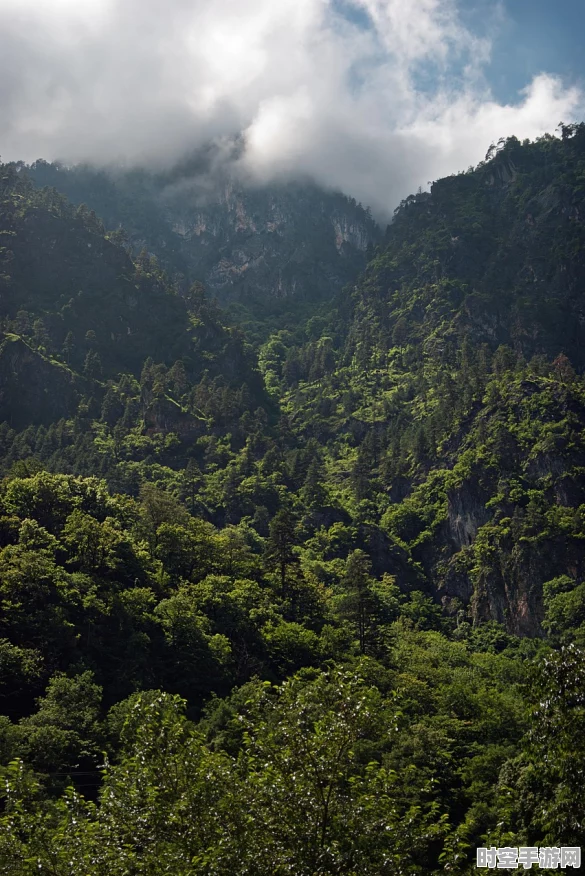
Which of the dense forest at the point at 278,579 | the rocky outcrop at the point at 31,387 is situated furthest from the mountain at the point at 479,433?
the rocky outcrop at the point at 31,387

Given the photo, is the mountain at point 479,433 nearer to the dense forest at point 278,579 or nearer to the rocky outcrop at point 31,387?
the dense forest at point 278,579

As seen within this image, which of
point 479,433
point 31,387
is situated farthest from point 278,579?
point 31,387

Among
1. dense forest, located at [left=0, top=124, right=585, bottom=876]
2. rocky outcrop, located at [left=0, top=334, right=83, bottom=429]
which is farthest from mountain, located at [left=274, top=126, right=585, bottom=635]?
rocky outcrop, located at [left=0, top=334, right=83, bottom=429]

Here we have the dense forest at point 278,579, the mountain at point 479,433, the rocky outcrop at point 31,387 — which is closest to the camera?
the dense forest at point 278,579

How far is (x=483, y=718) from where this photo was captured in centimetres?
5506

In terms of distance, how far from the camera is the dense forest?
67.6 ft

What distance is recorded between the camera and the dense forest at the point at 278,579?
20594 mm

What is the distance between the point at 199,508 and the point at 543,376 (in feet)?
232

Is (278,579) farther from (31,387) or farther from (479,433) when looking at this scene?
(31,387)

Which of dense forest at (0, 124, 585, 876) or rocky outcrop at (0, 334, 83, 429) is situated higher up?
rocky outcrop at (0, 334, 83, 429)

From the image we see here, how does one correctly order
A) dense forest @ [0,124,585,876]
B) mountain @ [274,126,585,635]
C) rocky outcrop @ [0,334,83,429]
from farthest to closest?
1. rocky outcrop @ [0,334,83,429]
2. mountain @ [274,126,585,635]
3. dense forest @ [0,124,585,876]

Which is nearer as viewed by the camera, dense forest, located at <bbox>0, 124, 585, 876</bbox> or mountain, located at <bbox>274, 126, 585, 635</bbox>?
dense forest, located at <bbox>0, 124, 585, 876</bbox>

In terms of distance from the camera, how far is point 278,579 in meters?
81.6

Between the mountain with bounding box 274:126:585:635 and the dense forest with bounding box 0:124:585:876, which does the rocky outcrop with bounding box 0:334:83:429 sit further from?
the mountain with bounding box 274:126:585:635
